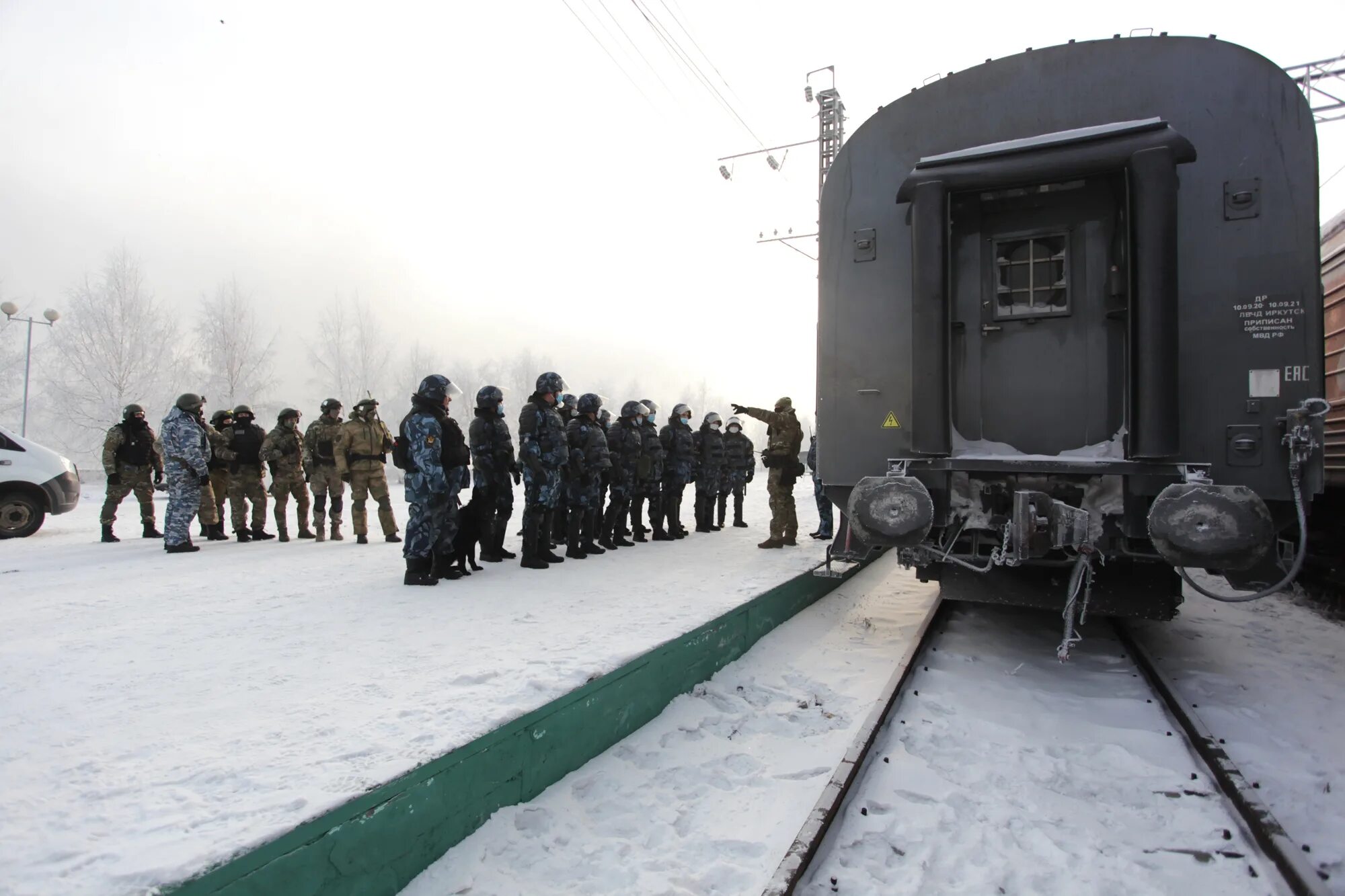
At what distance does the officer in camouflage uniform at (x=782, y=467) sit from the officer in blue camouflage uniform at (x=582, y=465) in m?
1.99

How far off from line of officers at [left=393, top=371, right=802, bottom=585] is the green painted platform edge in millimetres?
2863

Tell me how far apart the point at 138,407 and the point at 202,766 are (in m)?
7.83

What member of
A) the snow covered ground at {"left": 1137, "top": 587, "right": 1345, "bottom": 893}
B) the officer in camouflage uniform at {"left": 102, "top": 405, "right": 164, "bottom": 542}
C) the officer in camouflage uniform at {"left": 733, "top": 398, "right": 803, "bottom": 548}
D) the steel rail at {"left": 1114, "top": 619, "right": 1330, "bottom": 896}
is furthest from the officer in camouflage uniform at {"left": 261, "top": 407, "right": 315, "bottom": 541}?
the snow covered ground at {"left": 1137, "top": 587, "right": 1345, "bottom": 893}

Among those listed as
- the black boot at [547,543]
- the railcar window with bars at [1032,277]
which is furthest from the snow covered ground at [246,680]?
the railcar window with bars at [1032,277]

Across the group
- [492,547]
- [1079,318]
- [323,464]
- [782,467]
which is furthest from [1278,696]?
[323,464]

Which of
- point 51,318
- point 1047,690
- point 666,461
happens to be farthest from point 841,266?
point 51,318

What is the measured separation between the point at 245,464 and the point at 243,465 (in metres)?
0.04

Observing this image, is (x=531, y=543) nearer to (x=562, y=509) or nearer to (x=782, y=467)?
(x=562, y=509)

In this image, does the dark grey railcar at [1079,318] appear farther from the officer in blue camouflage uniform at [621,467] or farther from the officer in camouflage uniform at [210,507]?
the officer in camouflage uniform at [210,507]

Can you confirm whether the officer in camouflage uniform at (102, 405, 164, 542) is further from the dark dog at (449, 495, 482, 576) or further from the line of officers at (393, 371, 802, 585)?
the dark dog at (449, 495, 482, 576)

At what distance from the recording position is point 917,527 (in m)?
3.91

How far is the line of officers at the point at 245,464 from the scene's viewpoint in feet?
26.2

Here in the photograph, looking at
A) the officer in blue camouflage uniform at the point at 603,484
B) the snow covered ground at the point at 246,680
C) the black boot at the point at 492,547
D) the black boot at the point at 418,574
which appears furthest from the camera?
the officer in blue camouflage uniform at the point at 603,484

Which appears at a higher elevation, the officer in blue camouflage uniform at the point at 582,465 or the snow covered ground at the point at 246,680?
the officer in blue camouflage uniform at the point at 582,465
